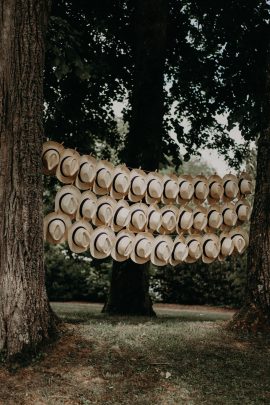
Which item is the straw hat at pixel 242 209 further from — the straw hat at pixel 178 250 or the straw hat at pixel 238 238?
the straw hat at pixel 178 250

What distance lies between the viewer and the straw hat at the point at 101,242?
771 cm

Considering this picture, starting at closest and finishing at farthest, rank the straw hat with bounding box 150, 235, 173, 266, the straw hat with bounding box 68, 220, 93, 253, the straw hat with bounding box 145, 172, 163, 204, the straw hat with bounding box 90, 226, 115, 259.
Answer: the straw hat with bounding box 68, 220, 93, 253
the straw hat with bounding box 90, 226, 115, 259
the straw hat with bounding box 145, 172, 163, 204
the straw hat with bounding box 150, 235, 173, 266

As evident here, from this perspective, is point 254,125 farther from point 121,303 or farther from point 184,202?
point 121,303

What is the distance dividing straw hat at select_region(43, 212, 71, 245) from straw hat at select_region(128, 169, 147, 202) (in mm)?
1216

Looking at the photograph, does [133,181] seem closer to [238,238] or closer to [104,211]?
[104,211]

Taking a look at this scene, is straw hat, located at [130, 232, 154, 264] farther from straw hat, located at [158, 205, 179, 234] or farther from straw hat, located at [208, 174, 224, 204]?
straw hat, located at [208, 174, 224, 204]

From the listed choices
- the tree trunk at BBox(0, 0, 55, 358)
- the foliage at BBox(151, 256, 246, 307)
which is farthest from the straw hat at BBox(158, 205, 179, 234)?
the foliage at BBox(151, 256, 246, 307)

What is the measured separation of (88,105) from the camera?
12.3m

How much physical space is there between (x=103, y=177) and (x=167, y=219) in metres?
1.42

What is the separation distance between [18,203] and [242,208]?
459 cm

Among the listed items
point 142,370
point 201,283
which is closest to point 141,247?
point 142,370

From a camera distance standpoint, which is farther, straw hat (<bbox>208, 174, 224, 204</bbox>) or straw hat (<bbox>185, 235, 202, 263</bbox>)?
straw hat (<bbox>208, 174, 224, 204</bbox>)

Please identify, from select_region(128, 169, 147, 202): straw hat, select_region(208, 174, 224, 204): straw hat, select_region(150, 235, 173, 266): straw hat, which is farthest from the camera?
select_region(208, 174, 224, 204): straw hat

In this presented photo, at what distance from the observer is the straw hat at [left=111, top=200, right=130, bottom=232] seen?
312 inches
